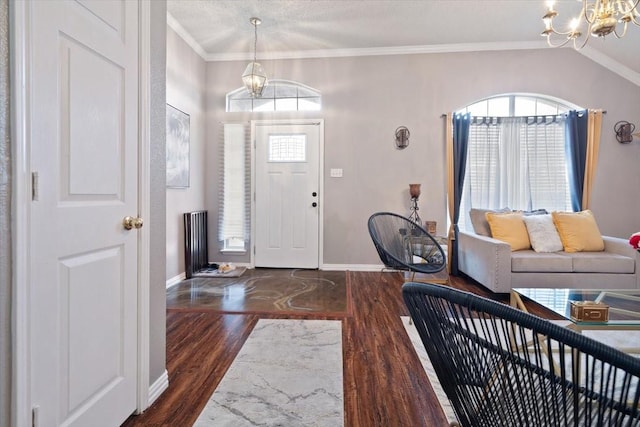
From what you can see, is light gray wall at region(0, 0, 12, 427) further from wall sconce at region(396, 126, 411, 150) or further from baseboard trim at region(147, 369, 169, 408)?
wall sconce at region(396, 126, 411, 150)

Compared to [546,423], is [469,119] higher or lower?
higher

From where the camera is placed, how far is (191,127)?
13.4 ft

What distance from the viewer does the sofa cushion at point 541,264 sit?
3053mm

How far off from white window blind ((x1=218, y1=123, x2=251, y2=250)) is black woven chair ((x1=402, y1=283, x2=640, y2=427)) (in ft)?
12.7

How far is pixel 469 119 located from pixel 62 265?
170 inches

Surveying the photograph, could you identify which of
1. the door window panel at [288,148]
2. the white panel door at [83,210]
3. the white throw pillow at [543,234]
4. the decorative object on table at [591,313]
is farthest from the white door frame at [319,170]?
the decorative object on table at [591,313]

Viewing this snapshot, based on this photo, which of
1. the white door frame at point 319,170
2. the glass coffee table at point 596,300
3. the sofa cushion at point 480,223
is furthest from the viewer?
the white door frame at point 319,170

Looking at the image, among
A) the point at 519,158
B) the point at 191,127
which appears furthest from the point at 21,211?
the point at 519,158

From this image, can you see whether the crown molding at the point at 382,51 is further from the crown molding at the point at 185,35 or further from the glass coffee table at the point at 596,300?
the glass coffee table at the point at 596,300

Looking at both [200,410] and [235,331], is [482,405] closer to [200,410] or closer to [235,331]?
[200,410]

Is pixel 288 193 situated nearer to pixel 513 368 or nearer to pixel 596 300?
pixel 596 300

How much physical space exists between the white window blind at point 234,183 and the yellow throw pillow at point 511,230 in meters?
3.05

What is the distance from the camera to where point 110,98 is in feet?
4.31

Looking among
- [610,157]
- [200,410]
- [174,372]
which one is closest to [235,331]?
[174,372]
